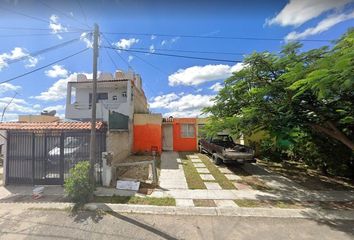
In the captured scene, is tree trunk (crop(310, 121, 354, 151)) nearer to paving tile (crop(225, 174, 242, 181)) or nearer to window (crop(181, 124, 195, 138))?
paving tile (crop(225, 174, 242, 181))

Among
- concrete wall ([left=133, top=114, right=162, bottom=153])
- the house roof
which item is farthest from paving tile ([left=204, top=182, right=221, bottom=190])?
concrete wall ([left=133, top=114, right=162, bottom=153])

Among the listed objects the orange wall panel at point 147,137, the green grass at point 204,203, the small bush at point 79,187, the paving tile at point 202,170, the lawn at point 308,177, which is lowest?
the lawn at point 308,177

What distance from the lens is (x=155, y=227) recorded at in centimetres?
531

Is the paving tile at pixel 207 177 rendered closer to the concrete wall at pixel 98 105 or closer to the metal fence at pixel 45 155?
the metal fence at pixel 45 155

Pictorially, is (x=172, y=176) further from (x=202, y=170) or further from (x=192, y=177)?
(x=202, y=170)

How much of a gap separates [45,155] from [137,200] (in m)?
4.40

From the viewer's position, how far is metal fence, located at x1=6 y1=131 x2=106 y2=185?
8.73 m

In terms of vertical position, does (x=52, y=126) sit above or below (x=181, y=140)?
above

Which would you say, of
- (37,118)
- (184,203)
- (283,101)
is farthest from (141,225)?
(37,118)

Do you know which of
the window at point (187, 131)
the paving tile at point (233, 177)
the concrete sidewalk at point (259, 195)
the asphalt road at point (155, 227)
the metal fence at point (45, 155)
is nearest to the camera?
the asphalt road at point (155, 227)

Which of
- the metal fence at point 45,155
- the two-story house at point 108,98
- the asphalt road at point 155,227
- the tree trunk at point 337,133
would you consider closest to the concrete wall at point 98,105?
the two-story house at point 108,98

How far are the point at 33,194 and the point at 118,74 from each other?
14.3m

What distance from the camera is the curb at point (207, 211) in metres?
5.99

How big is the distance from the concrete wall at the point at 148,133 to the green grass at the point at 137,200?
10.5m
